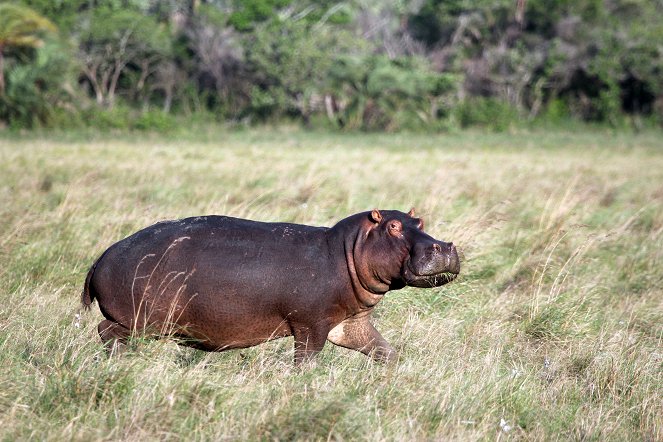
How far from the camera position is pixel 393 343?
5.26 metres

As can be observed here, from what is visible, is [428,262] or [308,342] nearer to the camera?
[428,262]

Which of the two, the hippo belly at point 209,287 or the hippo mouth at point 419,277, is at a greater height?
the hippo mouth at point 419,277

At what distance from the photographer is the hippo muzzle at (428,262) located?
169 inches

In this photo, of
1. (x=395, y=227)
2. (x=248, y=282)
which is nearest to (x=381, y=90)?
(x=395, y=227)

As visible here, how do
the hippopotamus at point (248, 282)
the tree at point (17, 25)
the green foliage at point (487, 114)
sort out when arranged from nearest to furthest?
1. the hippopotamus at point (248, 282)
2. the tree at point (17, 25)
3. the green foliage at point (487, 114)

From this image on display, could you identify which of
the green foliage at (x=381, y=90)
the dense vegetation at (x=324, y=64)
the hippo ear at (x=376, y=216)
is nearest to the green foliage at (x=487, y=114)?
the dense vegetation at (x=324, y=64)

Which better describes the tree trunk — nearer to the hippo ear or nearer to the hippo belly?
the hippo belly

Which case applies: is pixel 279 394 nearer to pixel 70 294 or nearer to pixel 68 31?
pixel 70 294

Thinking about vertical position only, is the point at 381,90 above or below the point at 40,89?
above

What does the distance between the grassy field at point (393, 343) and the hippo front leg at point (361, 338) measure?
107mm

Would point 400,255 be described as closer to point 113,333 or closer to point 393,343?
point 393,343

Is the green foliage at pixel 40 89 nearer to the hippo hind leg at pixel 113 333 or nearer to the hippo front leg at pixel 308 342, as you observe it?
the hippo hind leg at pixel 113 333

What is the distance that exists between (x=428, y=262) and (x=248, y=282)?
2.82 feet

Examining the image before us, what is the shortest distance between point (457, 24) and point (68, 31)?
15851mm
